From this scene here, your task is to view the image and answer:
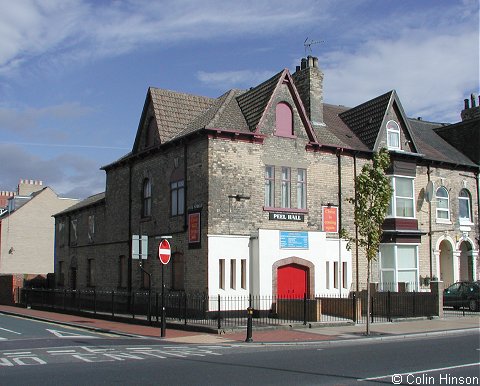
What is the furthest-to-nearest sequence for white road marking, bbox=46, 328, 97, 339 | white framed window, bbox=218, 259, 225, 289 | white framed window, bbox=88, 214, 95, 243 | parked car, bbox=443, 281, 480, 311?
white framed window, bbox=88, 214, 95, 243, parked car, bbox=443, 281, 480, 311, white framed window, bbox=218, 259, 225, 289, white road marking, bbox=46, 328, 97, 339

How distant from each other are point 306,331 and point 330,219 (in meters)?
7.69

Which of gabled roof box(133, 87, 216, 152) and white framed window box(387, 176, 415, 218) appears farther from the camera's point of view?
white framed window box(387, 176, 415, 218)

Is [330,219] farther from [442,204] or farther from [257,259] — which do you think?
[442,204]

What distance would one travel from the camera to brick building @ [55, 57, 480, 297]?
2375cm

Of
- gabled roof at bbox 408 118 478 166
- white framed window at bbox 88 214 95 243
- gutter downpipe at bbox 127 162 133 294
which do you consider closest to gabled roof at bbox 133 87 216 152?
gutter downpipe at bbox 127 162 133 294

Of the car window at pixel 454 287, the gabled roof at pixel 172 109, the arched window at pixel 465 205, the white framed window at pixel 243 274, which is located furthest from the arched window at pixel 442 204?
the gabled roof at pixel 172 109

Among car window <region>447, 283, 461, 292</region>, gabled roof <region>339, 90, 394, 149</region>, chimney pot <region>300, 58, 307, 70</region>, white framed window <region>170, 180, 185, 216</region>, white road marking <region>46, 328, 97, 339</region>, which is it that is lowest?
white road marking <region>46, 328, 97, 339</region>

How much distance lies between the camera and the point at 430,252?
96.5 feet

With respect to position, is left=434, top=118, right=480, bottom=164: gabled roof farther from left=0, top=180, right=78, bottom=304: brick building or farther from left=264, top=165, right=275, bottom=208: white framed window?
left=0, top=180, right=78, bottom=304: brick building

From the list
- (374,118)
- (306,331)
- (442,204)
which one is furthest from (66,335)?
(442,204)

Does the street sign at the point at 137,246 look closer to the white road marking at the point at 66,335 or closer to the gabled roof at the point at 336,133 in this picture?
the white road marking at the point at 66,335

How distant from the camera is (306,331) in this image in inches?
779

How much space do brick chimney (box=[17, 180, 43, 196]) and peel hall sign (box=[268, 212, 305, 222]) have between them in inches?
1545

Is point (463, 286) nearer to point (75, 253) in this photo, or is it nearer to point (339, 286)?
point (339, 286)
